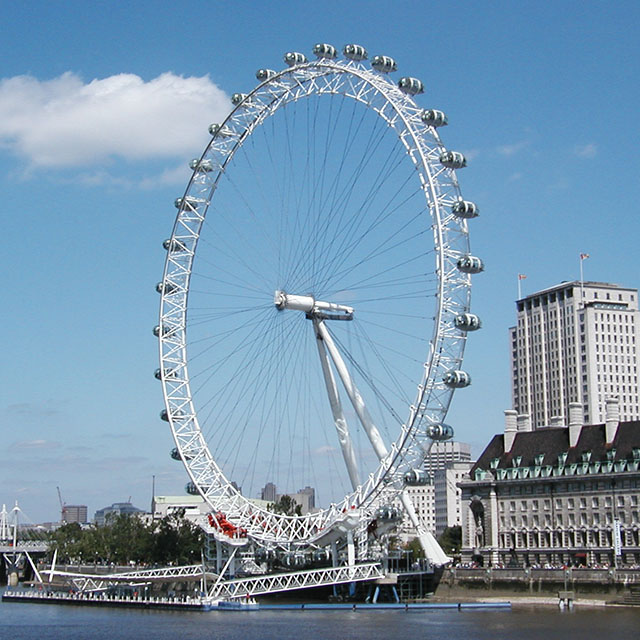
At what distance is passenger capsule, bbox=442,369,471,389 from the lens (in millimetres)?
77688

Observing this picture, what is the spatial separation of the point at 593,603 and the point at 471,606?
9389 mm

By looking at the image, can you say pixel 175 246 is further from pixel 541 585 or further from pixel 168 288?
pixel 541 585

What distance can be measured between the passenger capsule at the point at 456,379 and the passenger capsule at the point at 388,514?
12.6m

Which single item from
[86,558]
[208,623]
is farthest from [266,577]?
[86,558]

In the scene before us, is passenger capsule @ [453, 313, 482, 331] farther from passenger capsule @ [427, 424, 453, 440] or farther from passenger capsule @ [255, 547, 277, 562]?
passenger capsule @ [255, 547, 277, 562]

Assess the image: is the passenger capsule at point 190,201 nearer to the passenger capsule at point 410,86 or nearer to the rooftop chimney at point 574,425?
the passenger capsule at point 410,86

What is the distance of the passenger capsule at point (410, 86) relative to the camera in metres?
83.1

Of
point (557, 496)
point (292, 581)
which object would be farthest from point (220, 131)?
point (557, 496)

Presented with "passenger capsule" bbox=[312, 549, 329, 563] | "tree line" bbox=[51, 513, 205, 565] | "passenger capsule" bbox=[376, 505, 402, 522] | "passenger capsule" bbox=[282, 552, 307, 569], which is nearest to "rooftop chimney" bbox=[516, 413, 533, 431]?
"passenger capsule" bbox=[312, 549, 329, 563]

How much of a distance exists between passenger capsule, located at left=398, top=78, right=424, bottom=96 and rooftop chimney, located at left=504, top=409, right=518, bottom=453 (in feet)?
154

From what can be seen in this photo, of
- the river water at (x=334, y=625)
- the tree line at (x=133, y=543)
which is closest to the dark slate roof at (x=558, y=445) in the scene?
the river water at (x=334, y=625)

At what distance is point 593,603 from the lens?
87062mm

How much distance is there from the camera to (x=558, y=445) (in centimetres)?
11188

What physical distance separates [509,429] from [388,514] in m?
37.1
